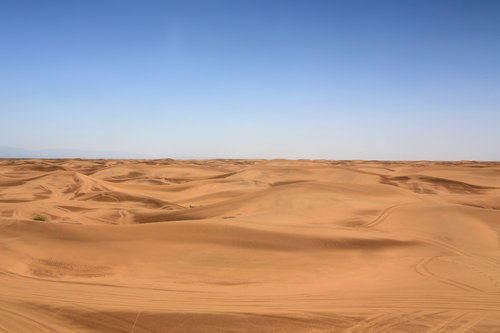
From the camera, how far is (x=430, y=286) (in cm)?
471

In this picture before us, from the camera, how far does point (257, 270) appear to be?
580 cm

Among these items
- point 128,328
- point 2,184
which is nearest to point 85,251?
point 128,328

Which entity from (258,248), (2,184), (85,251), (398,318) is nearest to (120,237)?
(85,251)

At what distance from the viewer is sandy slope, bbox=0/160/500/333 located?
3631 millimetres

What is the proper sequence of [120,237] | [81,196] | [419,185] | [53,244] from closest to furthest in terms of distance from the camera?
[53,244], [120,237], [81,196], [419,185]

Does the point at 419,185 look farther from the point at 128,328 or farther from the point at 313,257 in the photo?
the point at 128,328

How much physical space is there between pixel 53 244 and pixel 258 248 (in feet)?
13.7

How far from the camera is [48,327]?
3.43 meters

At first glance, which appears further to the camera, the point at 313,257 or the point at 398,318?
the point at 313,257

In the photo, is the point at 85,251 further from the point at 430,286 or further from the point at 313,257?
the point at 430,286

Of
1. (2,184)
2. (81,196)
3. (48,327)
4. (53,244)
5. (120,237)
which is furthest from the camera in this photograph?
(2,184)

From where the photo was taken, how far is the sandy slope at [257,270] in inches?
143

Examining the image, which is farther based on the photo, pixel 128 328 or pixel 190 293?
pixel 190 293

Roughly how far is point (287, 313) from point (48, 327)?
98.6 inches
